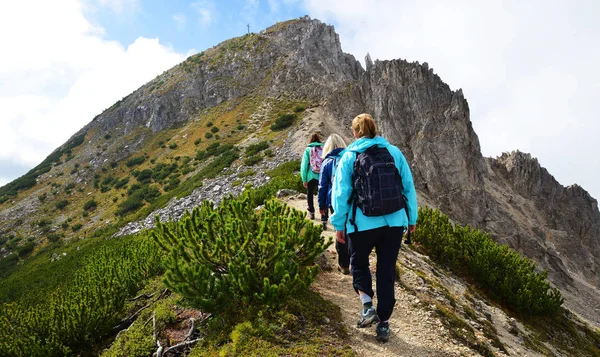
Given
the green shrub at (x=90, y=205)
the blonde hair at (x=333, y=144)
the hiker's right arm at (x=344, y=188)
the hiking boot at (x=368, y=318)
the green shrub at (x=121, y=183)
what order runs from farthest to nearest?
the green shrub at (x=121, y=183)
the green shrub at (x=90, y=205)
the blonde hair at (x=333, y=144)
the hiking boot at (x=368, y=318)
the hiker's right arm at (x=344, y=188)

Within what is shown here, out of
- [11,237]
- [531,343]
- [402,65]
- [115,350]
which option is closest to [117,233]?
[11,237]

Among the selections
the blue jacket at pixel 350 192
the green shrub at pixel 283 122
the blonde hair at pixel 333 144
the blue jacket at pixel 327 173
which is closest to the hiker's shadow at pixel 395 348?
the blue jacket at pixel 350 192

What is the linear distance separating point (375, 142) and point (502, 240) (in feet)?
88.2

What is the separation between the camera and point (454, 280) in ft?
29.0

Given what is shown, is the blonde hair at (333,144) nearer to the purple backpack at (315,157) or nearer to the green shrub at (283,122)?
the purple backpack at (315,157)

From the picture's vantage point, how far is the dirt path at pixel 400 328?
410 cm

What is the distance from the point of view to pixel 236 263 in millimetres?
4340

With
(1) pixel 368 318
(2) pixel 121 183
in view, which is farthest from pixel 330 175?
(2) pixel 121 183

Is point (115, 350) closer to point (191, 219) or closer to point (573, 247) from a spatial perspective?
point (191, 219)

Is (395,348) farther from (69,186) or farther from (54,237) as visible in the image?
(69,186)

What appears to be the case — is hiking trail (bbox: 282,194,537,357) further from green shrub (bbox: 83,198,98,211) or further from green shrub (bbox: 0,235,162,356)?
green shrub (bbox: 83,198,98,211)

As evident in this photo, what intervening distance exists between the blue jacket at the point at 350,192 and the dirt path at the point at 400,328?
139cm

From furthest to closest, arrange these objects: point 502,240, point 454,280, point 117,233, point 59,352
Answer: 1. point 502,240
2. point 117,233
3. point 454,280
4. point 59,352

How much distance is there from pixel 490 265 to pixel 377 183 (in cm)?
763
